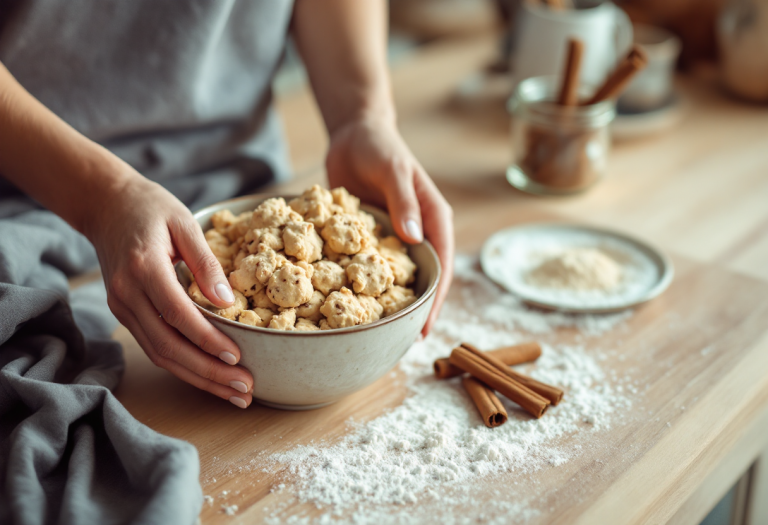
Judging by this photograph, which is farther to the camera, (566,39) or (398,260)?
(566,39)

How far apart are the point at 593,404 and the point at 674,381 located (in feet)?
0.45

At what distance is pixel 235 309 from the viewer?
81 cm

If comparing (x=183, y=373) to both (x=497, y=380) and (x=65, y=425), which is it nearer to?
(x=65, y=425)

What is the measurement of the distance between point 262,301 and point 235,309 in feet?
0.11

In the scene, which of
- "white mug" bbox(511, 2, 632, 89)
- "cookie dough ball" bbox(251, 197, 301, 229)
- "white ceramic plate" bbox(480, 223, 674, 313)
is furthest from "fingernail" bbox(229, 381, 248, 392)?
"white mug" bbox(511, 2, 632, 89)

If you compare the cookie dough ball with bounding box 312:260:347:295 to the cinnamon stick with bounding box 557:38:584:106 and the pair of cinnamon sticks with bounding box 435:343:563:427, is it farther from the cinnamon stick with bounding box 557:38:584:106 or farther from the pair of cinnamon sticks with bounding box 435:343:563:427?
the cinnamon stick with bounding box 557:38:584:106

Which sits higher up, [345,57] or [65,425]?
[345,57]

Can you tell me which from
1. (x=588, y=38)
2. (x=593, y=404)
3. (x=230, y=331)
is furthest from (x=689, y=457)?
(x=588, y=38)

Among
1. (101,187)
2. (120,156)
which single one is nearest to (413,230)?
(101,187)

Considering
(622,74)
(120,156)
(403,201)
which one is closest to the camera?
(403,201)

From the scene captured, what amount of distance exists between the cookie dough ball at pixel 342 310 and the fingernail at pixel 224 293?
0.35 feet

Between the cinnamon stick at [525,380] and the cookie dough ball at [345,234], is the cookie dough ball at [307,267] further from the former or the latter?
the cinnamon stick at [525,380]

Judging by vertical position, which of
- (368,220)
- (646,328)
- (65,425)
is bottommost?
(646,328)

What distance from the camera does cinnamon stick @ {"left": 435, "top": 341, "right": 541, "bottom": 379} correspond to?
0.97m
